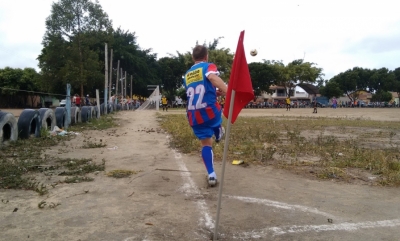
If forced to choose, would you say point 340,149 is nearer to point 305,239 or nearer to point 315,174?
point 315,174

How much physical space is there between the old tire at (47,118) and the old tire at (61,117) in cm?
75

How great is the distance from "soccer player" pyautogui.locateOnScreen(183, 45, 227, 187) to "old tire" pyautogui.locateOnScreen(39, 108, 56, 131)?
19.9 feet

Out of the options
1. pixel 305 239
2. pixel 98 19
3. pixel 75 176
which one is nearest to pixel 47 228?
pixel 75 176

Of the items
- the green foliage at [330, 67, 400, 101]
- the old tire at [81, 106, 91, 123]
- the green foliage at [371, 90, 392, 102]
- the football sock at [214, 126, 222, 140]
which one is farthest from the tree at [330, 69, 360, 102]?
the football sock at [214, 126, 222, 140]

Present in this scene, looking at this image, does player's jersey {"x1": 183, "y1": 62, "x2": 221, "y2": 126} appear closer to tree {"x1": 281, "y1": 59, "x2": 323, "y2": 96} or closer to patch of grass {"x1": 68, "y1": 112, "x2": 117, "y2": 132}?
patch of grass {"x1": 68, "y1": 112, "x2": 117, "y2": 132}

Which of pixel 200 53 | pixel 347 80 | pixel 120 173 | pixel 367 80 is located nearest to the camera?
pixel 200 53

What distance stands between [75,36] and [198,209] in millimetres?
36849

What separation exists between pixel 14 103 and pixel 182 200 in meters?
31.4

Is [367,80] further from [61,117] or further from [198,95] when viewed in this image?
[198,95]

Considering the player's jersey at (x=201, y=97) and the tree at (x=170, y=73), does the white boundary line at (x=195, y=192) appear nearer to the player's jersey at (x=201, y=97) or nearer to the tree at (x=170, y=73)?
the player's jersey at (x=201, y=97)

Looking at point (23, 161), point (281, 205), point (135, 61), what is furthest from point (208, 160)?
point (135, 61)

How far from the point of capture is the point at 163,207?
3279 millimetres

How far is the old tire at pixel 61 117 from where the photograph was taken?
35.0ft

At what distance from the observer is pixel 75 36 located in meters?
36.0
